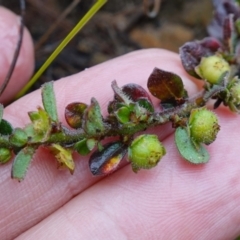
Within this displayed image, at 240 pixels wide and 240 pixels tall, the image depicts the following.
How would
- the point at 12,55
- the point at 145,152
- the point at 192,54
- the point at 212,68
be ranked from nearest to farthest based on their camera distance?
1. the point at 145,152
2. the point at 212,68
3. the point at 192,54
4. the point at 12,55

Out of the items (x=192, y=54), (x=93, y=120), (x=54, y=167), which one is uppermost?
(x=192, y=54)

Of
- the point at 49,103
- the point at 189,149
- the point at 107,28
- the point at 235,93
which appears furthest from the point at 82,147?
the point at 107,28

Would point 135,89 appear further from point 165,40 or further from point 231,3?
point 165,40

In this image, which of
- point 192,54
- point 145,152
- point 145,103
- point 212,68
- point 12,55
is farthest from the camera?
point 12,55

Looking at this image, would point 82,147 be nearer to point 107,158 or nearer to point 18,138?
point 107,158

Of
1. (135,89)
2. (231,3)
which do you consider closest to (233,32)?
(231,3)

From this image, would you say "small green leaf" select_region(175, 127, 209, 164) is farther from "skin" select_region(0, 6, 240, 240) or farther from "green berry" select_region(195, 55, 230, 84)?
"green berry" select_region(195, 55, 230, 84)

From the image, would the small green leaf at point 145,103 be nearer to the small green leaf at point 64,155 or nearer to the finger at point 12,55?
the small green leaf at point 64,155

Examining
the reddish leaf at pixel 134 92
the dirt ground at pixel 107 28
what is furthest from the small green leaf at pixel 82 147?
the dirt ground at pixel 107 28
